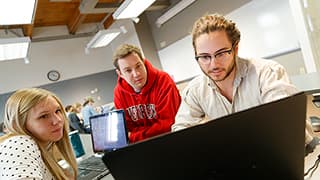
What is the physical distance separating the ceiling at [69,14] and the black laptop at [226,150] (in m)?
3.95

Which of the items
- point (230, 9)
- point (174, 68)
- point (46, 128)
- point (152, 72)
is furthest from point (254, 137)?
point (174, 68)

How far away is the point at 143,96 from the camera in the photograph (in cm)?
178

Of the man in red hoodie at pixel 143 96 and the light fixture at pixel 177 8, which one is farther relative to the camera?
the light fixture at pixel 177 8

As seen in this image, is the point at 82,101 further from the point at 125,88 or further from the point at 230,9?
the point at 125,88

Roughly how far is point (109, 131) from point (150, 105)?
0.40 metres

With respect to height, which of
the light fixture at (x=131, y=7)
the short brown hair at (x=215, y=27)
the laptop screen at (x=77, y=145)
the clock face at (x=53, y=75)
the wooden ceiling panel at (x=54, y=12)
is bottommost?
the laptop screen at (x=77, y=145)

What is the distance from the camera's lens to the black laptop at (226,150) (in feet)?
1.66

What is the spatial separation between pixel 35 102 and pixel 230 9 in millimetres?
3788

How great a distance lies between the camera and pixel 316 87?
1.63m

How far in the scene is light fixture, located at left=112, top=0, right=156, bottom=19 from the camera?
3.28 metres

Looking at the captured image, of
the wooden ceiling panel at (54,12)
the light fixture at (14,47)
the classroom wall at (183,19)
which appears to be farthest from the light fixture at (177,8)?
the light fixture at (14,47)

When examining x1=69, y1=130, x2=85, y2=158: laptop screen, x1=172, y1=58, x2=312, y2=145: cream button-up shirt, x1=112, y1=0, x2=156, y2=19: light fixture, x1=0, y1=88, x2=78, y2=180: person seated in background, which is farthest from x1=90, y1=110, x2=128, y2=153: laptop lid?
x1=112, y1=0, x2=156, y2=19: light fixture

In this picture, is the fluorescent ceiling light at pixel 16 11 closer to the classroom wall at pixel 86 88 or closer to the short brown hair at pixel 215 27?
the short brown hair at pixel 215 27

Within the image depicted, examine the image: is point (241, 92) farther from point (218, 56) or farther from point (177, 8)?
point (177, 8)
